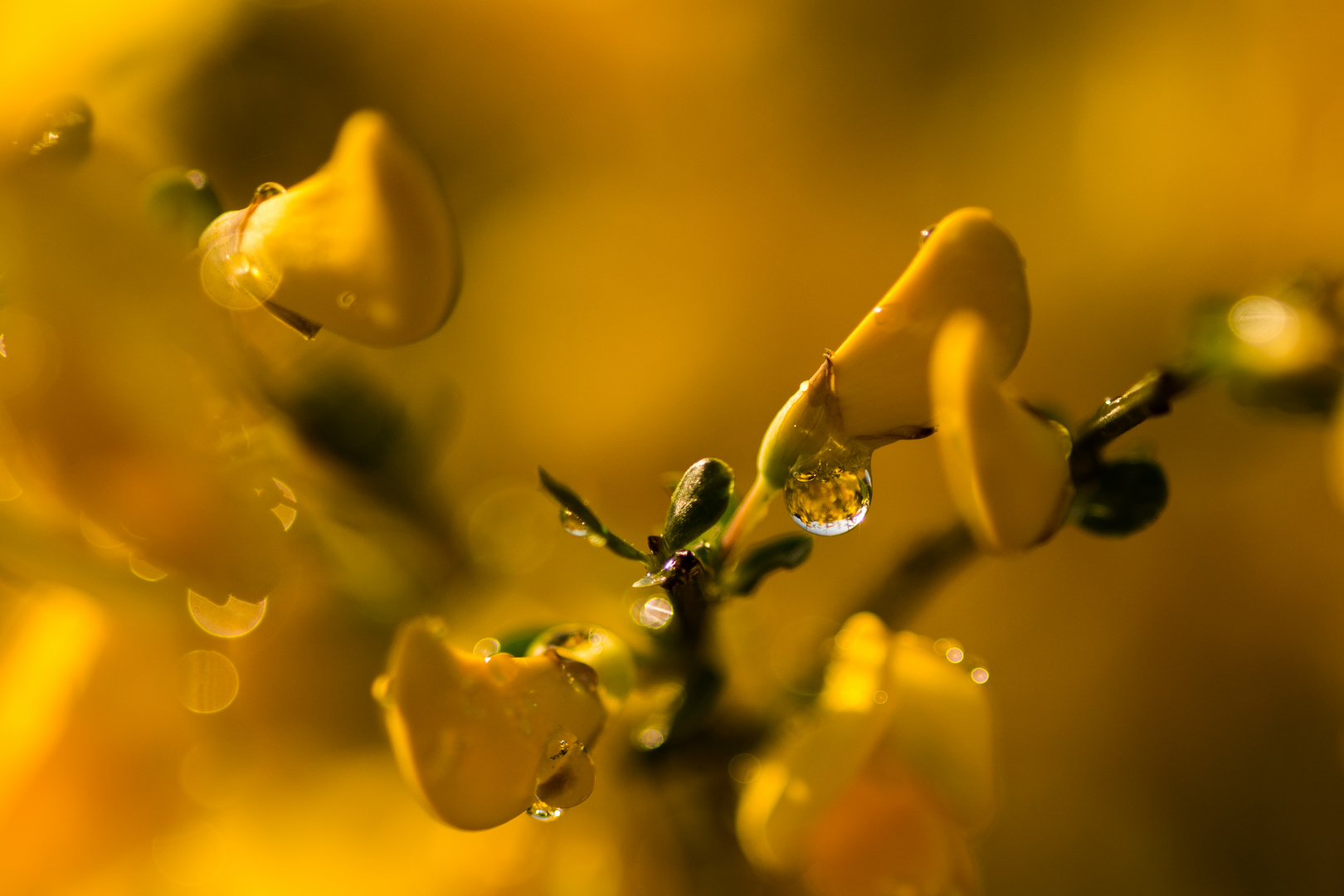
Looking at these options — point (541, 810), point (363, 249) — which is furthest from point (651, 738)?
point (363, 249)

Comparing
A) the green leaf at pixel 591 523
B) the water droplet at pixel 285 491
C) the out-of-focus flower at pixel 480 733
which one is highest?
the green leaf at pixel 591 523

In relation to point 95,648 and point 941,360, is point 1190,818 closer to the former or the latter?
point 941,360

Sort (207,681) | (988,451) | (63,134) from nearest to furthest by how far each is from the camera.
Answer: (988,451) → (63,134) → (207,681)

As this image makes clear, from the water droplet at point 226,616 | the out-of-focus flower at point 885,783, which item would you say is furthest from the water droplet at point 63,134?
the out-of-focus flower at point 885,783


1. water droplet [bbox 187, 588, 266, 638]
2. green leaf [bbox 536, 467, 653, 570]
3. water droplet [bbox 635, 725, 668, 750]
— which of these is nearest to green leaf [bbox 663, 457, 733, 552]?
green leaf [bbox 536, 467, 653, 570]

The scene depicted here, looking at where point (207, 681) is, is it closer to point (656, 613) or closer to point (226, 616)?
point (226, 616)

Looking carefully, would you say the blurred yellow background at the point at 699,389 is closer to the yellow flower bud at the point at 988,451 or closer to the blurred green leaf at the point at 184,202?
the blurred green leaf at the point at 184,202
